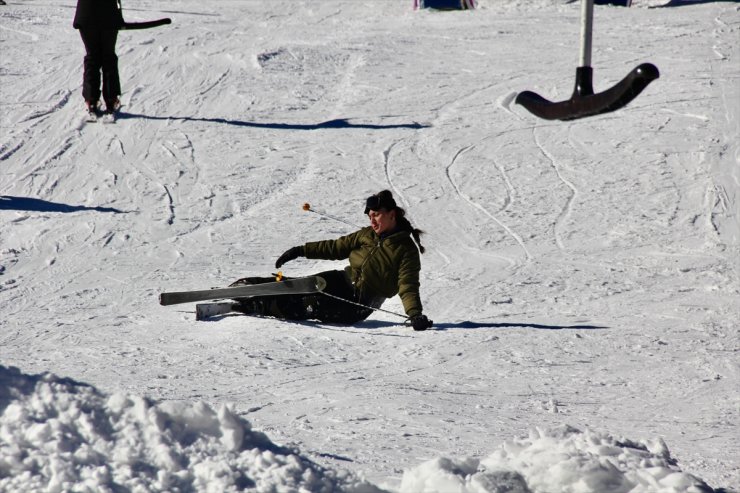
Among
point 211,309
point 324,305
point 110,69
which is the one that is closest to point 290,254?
point 324,305

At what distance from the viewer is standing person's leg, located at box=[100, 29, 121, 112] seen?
11320 mm

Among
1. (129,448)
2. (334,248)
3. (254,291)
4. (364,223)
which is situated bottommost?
(364,223)

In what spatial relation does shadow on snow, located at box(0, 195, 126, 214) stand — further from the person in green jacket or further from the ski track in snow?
the ski track in snow

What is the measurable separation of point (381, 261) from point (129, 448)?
11.6 ft

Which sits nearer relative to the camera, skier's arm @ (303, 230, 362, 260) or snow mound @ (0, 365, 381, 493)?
snow mound @ (0, 365, 381, 493)

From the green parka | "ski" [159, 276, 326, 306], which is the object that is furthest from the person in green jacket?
"ski" [159, 276, 326, 306]

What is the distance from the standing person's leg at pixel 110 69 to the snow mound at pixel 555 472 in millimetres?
8643

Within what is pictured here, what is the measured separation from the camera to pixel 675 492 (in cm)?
345

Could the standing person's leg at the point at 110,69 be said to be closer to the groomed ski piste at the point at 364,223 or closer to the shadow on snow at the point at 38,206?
the groomed ski piste at the point at 364,223

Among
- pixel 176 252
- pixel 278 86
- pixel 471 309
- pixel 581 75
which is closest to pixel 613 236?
pixel 471 309

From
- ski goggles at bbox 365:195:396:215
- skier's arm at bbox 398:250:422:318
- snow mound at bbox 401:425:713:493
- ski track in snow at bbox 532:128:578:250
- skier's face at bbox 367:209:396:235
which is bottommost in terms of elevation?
ski track in snow at bbox 532:128:578:250

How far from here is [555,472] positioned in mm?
3602

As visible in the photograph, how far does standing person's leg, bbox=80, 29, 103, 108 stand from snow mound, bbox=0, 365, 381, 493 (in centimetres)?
811

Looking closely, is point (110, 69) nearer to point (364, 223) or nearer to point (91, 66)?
point (91, 66)
